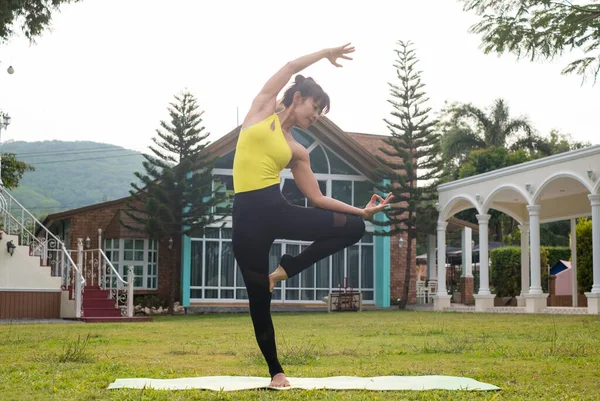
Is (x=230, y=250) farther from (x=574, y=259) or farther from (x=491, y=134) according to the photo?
(x=491, y=134)

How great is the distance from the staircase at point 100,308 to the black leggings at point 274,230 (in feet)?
35.8

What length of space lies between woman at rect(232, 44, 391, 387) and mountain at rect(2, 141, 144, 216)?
263ft

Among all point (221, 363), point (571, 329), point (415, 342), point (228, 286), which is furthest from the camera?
point (228, 286)

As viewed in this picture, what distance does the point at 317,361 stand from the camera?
255 inches

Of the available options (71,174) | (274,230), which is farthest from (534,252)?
(71,174)

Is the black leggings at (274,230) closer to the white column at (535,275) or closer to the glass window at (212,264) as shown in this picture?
the white column at (535,275)

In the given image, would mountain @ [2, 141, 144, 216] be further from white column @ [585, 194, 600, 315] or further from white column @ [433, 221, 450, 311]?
white column @ [585, 194, 600, 315]

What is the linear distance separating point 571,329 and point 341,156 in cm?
1254

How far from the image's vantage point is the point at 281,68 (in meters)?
4.53

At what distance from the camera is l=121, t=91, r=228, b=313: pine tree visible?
19109mm

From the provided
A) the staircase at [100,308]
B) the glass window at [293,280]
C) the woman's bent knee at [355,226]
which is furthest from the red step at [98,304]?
the woman's bent knee at [355,226]

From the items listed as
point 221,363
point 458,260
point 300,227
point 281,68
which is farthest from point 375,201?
point 458,260

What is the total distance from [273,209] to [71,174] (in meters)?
94.9

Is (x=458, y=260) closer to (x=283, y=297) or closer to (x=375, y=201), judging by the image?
(x=283, y=297)
